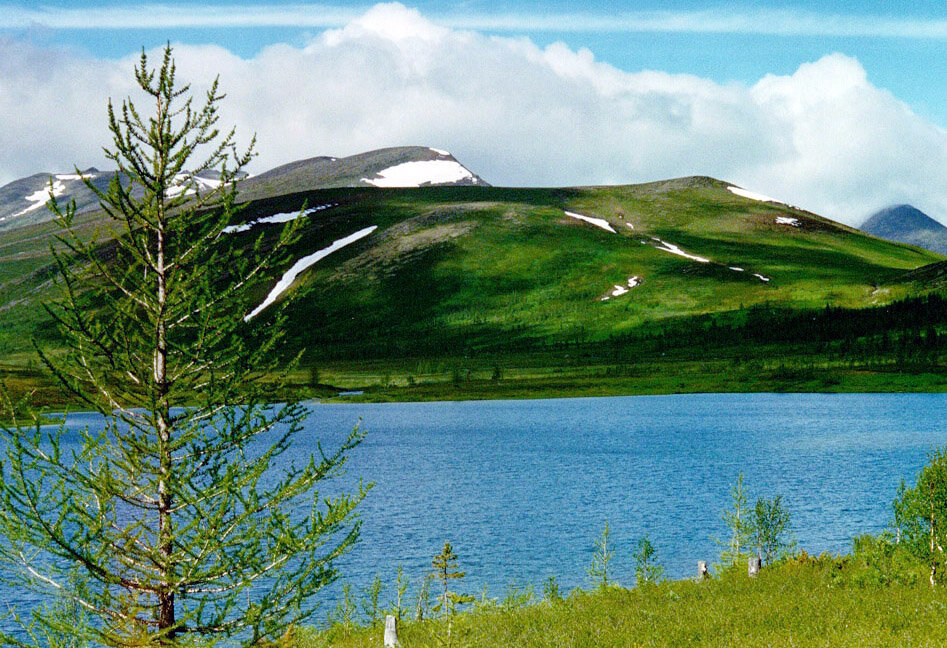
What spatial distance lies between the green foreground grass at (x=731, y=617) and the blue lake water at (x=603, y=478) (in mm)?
5367

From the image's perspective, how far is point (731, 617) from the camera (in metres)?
24.0

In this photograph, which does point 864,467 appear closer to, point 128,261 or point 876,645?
point 876,645

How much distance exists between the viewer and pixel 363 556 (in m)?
51.9

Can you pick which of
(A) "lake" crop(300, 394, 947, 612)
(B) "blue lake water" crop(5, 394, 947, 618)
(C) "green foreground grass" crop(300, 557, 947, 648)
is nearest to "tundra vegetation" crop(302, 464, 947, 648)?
(C) "green foreground grass" crop(300, 557, 947, 648)

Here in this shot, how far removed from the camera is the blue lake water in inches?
2023

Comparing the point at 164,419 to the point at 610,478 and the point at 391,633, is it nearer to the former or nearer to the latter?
the point at 391,633

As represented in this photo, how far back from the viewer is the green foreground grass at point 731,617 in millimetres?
20672

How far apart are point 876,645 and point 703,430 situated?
103 metres

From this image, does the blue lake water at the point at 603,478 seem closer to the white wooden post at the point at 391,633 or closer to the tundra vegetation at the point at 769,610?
the tundra vegetation at the point at 769,610

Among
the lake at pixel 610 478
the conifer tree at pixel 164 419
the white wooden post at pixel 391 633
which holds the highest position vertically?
the conifer tree at pixel 164 419

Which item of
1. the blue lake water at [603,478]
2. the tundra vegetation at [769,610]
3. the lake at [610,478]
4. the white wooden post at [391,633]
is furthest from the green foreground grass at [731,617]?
the lake at [610,478]

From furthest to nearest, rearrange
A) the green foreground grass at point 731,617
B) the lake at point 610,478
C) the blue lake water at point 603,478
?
the lake at point 610,478, the blue lake water at point 603,478, the green foreground grass at point 731,617

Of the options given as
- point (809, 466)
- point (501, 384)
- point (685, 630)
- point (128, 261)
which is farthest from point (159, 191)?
point (501, 384)

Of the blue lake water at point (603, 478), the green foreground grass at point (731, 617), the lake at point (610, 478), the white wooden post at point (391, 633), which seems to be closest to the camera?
the green foreground grass at point (731, 617)
